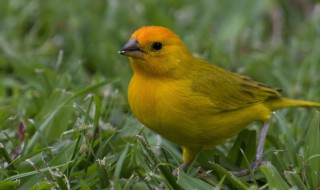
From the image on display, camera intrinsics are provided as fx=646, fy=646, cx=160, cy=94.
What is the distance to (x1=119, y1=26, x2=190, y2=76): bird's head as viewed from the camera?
11.0 ft

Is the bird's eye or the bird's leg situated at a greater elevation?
the bird's eye

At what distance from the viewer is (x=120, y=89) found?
4691mm

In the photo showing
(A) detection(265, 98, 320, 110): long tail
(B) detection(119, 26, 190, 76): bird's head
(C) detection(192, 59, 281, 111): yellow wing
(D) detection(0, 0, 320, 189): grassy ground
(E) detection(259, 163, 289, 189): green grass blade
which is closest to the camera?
(E) detection(259, 163, 289, 189): green grass blade

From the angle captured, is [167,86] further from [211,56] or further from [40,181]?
[211,56]

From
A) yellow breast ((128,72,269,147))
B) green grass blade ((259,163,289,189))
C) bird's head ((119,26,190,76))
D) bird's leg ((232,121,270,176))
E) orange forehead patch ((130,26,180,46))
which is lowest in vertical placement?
bird's leg ((232,121,270,176))

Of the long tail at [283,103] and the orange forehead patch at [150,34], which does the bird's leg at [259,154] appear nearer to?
the long tail at [283,103]

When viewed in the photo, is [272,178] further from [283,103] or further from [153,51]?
[283,103]

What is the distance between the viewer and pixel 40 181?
9.84 ft

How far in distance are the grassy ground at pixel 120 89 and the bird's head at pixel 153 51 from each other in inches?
11.7

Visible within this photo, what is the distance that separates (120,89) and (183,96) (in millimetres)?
1439

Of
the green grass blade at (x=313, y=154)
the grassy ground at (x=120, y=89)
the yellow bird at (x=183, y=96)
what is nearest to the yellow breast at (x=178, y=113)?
the yellow bird at (x=183, y=96)

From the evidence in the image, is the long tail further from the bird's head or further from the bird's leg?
the bird's head

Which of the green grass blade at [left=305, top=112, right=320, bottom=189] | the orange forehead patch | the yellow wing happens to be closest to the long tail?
the yellow wing

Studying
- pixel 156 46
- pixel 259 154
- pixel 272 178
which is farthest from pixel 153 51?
pixel 272 178
